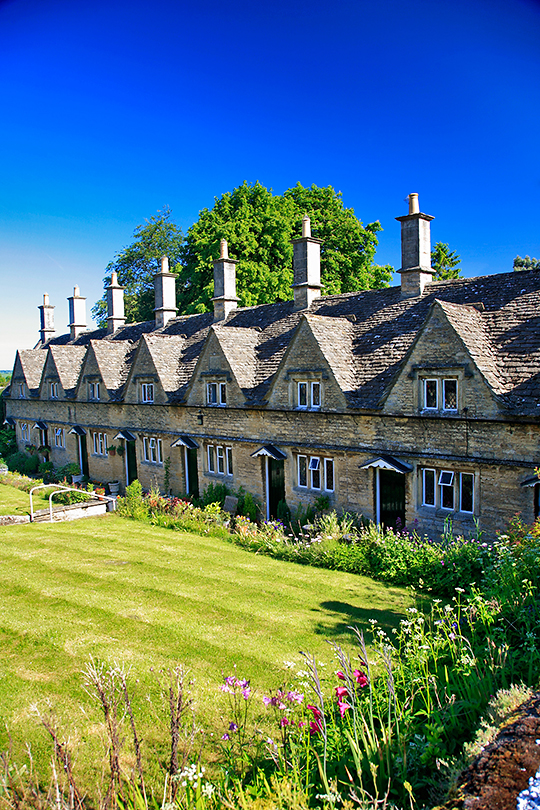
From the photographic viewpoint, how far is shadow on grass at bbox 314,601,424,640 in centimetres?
1102

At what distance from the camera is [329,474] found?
1895 cm

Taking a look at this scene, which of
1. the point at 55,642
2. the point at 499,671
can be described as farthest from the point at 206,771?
the point at 55,642

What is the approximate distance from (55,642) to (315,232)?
37685 millimetres

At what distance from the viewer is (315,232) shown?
4259cm

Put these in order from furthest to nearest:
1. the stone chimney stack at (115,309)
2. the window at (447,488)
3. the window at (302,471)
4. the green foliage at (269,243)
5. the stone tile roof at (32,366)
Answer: the stone tile roof at (32,366) → the green foliage at (269,243) → the stone chimney stack at (115,309) → the window at (302,471) → the window at (447,488)

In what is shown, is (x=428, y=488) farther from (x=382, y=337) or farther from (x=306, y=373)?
(x=306, y=373)

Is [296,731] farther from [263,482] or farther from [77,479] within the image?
[77,479]

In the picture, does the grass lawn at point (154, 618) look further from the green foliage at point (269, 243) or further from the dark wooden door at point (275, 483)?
the green foliage at point (269, 243)

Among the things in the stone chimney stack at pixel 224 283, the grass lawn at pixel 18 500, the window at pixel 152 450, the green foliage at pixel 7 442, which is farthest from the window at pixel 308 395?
the green foliage at pixel 7 442

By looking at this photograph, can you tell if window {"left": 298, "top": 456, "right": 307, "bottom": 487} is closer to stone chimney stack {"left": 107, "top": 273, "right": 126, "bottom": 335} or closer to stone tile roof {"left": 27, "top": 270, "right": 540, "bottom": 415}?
stone tile roof {"left": 27, "top": 270, "right": 540, "bottom": 415}

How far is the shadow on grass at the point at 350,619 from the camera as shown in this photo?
1102 cm

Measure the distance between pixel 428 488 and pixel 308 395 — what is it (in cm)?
558

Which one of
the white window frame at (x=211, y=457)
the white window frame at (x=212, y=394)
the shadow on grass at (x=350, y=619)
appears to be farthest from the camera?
the white window frame at (x=211, y=457)

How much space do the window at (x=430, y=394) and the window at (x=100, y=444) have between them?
21.1 metres
